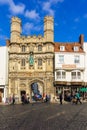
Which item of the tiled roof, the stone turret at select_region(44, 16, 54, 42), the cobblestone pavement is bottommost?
the cobblestone pavement

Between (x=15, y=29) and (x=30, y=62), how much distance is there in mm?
8531

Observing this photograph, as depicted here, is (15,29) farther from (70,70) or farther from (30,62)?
(70,70)

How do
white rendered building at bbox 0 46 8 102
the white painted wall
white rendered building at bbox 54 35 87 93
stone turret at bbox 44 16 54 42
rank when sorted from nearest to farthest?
white rendered building at bbox 0 46 8 102, white rendered building at bbox 54 35 87 93, the white painted wall, stone turret at bbox 44 16 54 42

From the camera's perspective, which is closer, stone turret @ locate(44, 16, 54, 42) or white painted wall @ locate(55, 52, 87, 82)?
white painted wall @ locate(55, 52, 87, 82)

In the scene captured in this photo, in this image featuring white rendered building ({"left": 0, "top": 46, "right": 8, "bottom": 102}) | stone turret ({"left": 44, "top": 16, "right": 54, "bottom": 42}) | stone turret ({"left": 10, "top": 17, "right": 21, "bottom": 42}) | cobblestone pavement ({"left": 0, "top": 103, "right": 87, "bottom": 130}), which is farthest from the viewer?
stone turret ({"left": 10, "top": 17, "right": 21, "bottom": 42})

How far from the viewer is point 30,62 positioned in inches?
2138

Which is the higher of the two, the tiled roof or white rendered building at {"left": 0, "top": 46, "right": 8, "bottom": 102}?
the tiled roof

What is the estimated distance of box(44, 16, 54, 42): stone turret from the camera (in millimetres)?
55438

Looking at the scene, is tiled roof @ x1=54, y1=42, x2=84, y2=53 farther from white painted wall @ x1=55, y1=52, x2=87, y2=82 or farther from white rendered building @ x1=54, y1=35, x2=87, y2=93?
white painted wall @ x1=55, y1=52, x2=87, y2=82

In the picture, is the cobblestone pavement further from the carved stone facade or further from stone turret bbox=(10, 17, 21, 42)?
stone turret bbox=(10, 17, 21, 42)

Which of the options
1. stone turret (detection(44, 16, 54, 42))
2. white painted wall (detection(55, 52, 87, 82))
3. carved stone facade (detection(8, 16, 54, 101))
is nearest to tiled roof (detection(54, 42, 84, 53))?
white painted wall (detection(55, 52, 87, 82))

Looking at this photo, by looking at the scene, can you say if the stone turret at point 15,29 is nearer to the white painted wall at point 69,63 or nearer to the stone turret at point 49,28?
the stone turret at point 49,28

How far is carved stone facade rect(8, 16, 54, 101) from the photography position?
5353cm

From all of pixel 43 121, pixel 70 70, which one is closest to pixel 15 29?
pixel 70 70
